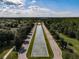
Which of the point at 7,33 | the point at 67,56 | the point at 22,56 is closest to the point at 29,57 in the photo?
the point at 22,56

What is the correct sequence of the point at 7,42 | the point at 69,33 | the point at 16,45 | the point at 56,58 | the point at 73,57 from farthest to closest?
1. the point at 69,33
2. the point at 7,42
3. the point at 16,45
4. the point at 56,58
5. the point at 73,57

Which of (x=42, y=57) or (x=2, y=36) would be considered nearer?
(x=42, y=57)

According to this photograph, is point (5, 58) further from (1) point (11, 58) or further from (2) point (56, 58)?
(2) point (56, 58)

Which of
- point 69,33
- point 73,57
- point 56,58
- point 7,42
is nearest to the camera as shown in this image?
point 73,57

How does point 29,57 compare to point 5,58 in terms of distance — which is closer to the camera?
point 5,58

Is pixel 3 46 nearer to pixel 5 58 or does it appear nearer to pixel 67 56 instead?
pixel 5 58

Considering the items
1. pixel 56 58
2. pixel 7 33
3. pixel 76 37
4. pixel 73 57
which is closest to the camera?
pixel 73 57

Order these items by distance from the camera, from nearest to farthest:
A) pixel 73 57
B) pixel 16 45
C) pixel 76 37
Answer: pixel 73 57, pixel 16 45, pixel 76 37

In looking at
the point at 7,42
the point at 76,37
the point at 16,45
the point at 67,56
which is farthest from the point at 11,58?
the point at 76,37

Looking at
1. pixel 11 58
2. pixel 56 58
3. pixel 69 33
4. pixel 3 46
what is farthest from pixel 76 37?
pixel 11 58
